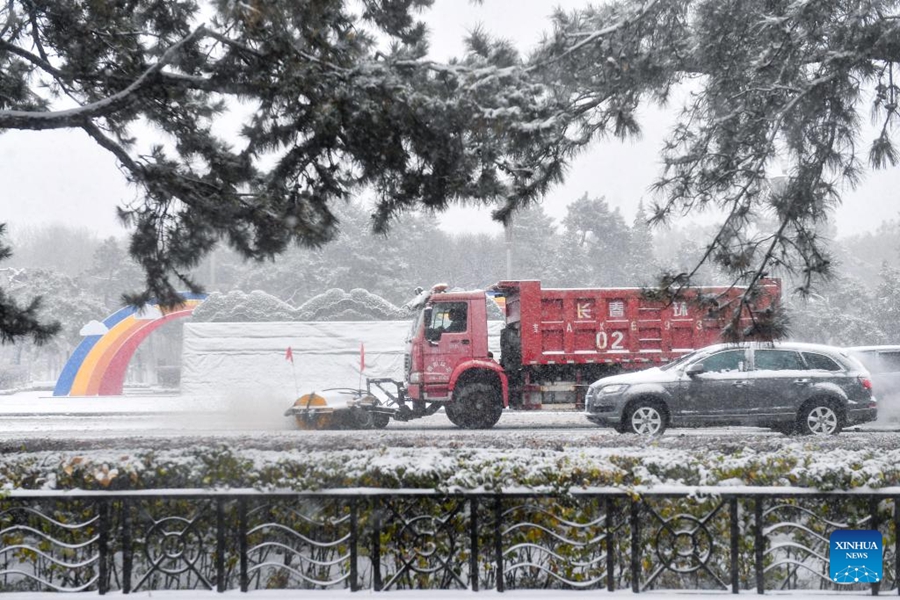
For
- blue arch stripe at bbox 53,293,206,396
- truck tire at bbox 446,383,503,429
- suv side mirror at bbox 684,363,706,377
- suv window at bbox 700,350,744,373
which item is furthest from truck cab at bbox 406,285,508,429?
blue arch stripe at bbox 53,293,206,396

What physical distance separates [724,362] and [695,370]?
1.84 feet

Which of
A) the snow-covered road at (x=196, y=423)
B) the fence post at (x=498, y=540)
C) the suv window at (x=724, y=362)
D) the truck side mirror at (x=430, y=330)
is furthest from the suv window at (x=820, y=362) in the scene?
the fence post at (x=498, y=540)

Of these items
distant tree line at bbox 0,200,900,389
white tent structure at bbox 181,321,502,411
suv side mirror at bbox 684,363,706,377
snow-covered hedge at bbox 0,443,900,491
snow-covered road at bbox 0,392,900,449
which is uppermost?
distant tree line at bbox 0,200,900,389

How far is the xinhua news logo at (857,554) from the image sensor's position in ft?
16.9

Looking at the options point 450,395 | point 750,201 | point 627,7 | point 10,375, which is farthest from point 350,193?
point 10,375

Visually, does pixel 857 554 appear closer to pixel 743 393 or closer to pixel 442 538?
pixel 442 538

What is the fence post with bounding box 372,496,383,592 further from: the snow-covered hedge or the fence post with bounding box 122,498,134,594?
the fence post with bounding box 122,498,134,594

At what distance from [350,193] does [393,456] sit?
245 centimetres

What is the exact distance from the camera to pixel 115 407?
934 inches

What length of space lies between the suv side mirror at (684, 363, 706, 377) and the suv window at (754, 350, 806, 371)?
944mm

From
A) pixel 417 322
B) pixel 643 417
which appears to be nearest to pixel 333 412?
pixel 417 322

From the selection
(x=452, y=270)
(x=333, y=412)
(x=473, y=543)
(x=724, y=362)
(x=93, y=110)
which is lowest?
(x=473, y=543)

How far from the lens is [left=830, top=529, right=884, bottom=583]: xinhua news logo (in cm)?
514

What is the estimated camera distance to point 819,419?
13.2m
